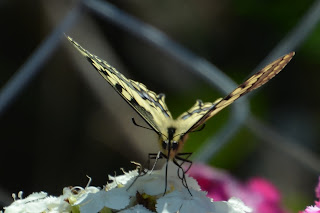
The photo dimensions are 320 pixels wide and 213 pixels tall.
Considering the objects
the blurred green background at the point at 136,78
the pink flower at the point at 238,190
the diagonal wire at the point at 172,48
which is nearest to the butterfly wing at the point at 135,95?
the diagonal wire at the point at 172,48

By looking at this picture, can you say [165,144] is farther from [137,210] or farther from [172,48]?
[172,48]

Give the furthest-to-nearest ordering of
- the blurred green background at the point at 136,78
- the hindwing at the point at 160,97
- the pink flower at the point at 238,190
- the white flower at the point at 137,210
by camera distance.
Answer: the blurred green background at the point at 136,78 < the pink flower at the point at 238,190 < the hindwing at the point at 160,97 < the white flower at the point at 137,210

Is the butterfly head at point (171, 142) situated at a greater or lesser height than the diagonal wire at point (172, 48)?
lesser

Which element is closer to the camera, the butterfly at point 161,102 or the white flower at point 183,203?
the white flower at point 183,203

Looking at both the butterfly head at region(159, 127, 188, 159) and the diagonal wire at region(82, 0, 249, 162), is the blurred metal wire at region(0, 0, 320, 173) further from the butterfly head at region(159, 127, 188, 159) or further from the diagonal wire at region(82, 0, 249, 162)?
the butterfly head at region(159, 127, 188, 159)

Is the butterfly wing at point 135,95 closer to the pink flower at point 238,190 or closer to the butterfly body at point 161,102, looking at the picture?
the butterfly body at point 161,102

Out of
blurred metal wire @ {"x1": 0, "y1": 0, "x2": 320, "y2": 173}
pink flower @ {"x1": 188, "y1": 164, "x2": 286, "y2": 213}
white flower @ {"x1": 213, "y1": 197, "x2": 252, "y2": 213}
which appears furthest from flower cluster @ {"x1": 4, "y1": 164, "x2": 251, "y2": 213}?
pink flower @ {"x1": 188, "y1": 164, "x2": 286, "y2": 213}

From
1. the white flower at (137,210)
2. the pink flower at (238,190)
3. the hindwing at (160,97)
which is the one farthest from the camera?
the pink flower at (238,190)
